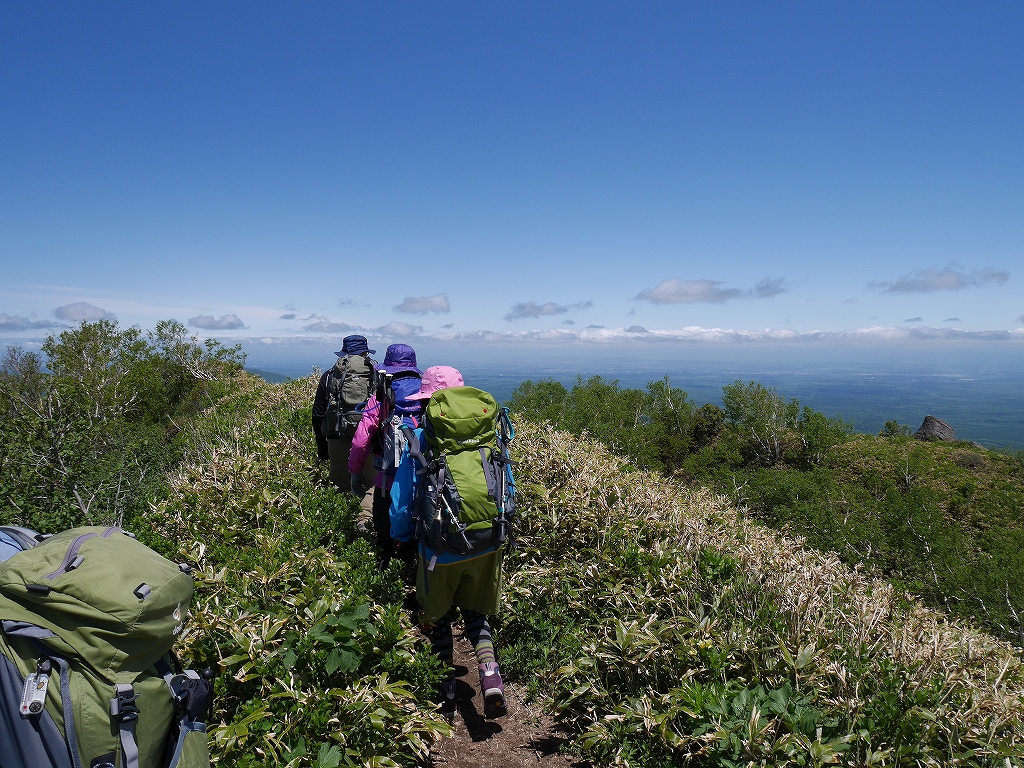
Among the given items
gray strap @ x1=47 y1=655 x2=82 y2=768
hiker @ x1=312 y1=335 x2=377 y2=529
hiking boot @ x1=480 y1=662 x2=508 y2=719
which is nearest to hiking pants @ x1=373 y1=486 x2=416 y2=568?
hiker @ x1=312 y1=335 x2=377 y2=529

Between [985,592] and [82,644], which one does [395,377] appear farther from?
[985,592]

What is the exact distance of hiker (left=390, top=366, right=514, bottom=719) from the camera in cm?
351

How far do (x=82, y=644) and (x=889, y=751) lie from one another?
3933mm

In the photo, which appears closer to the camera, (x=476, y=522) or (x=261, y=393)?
(x=476, y=522)

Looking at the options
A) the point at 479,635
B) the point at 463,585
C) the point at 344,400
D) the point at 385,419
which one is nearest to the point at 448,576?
the point at 463,585

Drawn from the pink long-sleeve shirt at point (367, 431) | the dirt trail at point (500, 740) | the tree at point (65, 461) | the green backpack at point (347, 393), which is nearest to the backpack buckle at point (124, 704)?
the dirt trail at point (500, 740)

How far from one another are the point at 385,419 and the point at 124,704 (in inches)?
115

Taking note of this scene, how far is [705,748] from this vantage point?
302 cm

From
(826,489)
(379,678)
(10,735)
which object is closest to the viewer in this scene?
(10,735)

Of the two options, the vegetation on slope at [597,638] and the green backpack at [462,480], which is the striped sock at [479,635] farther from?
the green backpack at [462,480]

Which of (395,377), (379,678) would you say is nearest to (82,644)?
(379,678)

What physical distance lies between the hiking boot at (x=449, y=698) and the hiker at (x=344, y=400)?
2.16 metres

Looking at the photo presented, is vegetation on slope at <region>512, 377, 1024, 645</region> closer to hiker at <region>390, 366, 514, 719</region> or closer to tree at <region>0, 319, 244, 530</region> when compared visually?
hiker at <region>390, 366, 514, 719</region>

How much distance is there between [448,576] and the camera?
3.58m
